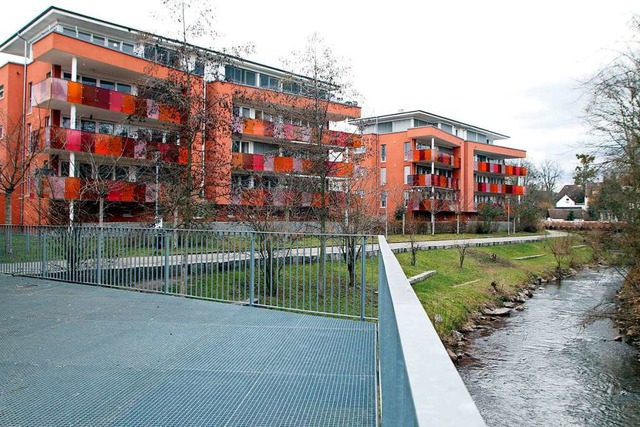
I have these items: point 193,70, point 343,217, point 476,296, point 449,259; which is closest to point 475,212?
point 449,259

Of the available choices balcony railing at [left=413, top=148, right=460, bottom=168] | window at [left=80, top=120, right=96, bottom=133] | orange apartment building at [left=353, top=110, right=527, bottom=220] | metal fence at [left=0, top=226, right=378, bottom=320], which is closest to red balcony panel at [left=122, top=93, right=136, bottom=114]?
window at [left=80, top=120, right=96, bottom=133]

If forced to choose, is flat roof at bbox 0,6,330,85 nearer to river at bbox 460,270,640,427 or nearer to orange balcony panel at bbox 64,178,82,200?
orange balcony panel at bbox 64,178,82,200

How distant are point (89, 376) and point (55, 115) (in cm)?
2319

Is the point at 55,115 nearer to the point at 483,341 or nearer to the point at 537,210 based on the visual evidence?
the point at 483,341

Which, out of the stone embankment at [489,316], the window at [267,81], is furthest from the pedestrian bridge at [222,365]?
the window at [267,81]

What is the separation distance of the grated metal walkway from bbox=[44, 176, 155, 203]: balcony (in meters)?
12.5

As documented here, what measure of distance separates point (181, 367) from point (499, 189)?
5297 cm

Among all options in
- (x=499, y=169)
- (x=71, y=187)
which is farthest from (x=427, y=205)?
(x=71, y=187)

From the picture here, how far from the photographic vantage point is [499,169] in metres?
Answer: 54.2

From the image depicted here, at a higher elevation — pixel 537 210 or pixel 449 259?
pixel 537 210

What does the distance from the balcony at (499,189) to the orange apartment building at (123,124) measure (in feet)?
93.7

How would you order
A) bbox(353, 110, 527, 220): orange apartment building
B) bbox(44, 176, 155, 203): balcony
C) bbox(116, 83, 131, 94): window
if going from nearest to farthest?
bbox(44, 176, 155, 203): balcony → bbox(116, 83, 131, 94): window → bbox(353, 110, 527, 220): orange apartment building

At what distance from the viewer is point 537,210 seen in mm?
51719

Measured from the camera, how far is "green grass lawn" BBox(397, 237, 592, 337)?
16.2m
